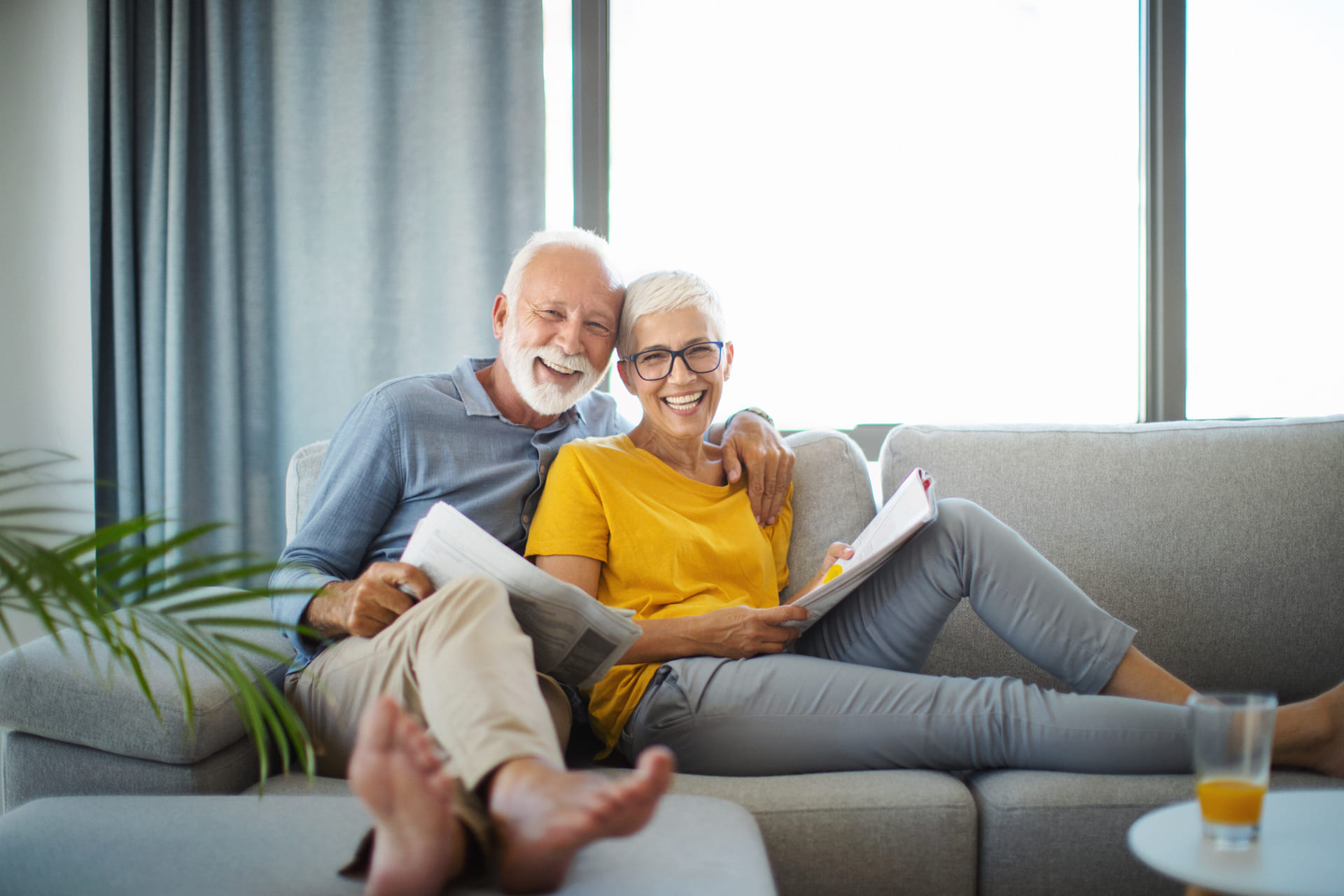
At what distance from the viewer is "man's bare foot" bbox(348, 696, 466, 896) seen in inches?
30.6

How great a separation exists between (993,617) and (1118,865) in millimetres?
390

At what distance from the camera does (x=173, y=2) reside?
7.84ft

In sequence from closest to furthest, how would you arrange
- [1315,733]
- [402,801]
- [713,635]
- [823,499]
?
[402,801] < [1315,733] < [713,635] < [823,499]

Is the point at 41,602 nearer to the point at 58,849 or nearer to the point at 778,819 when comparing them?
the point at 58,849

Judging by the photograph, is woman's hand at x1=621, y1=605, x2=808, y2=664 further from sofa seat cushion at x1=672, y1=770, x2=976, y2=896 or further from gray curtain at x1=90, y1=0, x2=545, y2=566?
gray curtain at x1=90, y1=0, x2=545, y2=566

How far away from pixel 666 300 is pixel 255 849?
1.06 m

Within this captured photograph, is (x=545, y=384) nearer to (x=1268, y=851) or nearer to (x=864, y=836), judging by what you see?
(x=864, y=836)

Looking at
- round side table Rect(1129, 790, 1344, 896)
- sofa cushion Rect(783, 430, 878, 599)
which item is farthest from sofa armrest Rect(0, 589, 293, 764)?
round side table Rect(1129, 790, 1344, 896)

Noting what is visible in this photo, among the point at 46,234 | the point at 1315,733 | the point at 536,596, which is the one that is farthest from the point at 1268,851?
the point at 46,234

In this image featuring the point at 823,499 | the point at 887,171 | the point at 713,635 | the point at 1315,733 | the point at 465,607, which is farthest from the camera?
the point at 887,171

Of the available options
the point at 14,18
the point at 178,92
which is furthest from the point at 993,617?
the point at 14,18

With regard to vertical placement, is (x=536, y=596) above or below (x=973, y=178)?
below

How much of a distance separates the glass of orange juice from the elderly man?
52 centimetres

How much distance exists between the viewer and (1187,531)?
69.8 inches
